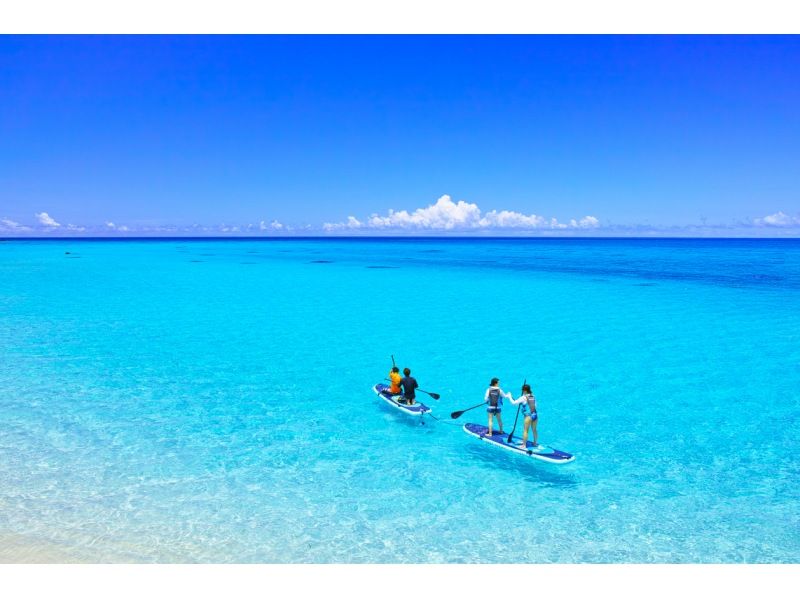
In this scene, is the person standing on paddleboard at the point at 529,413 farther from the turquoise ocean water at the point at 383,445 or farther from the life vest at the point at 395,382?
the life vest at the point at 395,382

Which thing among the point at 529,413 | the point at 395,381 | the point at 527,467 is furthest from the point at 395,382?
the point at 527,467

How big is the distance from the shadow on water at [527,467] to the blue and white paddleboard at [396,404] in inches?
108

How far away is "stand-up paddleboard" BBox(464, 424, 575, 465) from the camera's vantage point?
48.3ft

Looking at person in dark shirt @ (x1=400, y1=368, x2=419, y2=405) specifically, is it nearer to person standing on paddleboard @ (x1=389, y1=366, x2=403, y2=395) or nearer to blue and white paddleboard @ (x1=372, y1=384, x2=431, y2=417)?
blue and white paddleboard @ (x1=372, y1=384, x2=431, y2=417)

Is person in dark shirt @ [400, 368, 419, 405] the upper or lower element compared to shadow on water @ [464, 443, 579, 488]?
upper

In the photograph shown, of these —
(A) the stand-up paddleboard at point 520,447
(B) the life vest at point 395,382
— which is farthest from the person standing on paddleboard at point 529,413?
(B) the life vest at point 395,382

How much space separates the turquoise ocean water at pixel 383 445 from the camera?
1151 cm

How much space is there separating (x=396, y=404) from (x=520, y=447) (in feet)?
17.2

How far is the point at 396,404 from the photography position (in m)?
18.9

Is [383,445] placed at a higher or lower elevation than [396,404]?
lower

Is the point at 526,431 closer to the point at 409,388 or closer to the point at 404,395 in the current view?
the point at 409,388

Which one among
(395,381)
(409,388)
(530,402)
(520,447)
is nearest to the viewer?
(530,402)

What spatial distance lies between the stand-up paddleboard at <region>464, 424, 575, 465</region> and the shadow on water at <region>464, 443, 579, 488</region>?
0.59ft

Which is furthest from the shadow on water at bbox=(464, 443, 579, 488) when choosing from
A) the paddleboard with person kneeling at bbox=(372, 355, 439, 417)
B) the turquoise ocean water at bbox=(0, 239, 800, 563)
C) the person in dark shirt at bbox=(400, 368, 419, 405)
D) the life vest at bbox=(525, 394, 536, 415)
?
the person in dark shirt at bbox=(400, 368, 419, 405)
